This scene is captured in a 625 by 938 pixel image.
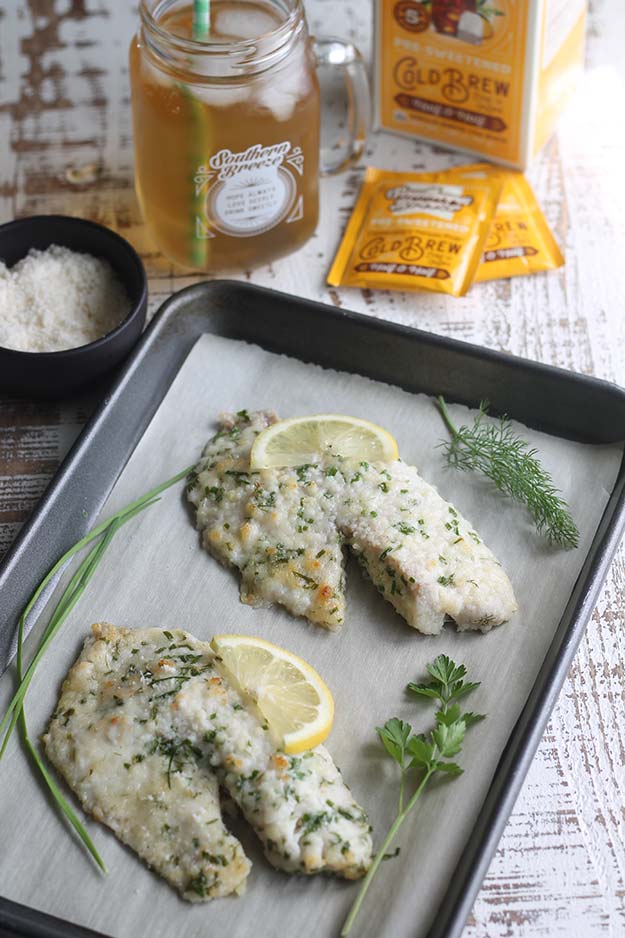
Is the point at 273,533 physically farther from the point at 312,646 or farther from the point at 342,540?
the point at 312,646

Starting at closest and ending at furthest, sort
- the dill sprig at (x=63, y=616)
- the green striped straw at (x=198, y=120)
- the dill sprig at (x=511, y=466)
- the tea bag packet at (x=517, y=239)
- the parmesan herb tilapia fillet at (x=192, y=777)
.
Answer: the parmesan herb tilapia fillet at (x=192, y=777) < the dill sprig at (x=63, y=616) < the dill sprig at (x=511, y=466) < the green striped straw at (x=198, y=120) < the tea bag packet at (x=517, y=239)

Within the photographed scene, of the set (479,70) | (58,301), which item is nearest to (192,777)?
(58,301)

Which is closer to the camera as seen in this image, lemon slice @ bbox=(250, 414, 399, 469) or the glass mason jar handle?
lemon slice @ bbox=(250, 414, 399, 469)

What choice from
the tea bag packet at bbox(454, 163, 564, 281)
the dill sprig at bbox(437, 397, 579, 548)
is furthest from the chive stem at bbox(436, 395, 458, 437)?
the tea bag packet at bbox(454, 163, 564, 281)

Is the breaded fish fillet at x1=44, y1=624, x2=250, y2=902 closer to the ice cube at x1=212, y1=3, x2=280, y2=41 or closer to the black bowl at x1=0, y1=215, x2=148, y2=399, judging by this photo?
the black bowl at x1=0, y1=215, x2=148, y2=399

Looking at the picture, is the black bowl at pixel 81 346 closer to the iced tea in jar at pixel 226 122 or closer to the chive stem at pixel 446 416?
the iced tea in jar at pixel 226 122

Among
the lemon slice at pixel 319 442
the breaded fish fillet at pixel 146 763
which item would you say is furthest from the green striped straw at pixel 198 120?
the breaded fish fillet at pixel 146 763
